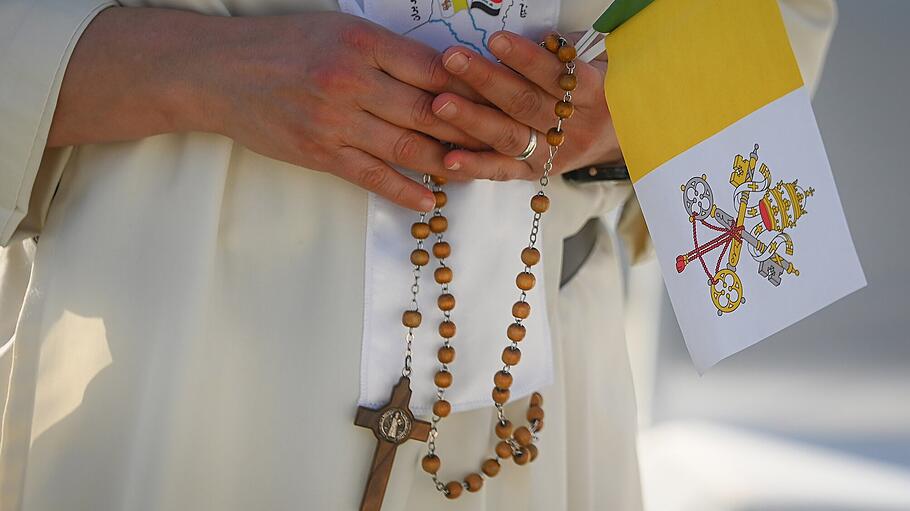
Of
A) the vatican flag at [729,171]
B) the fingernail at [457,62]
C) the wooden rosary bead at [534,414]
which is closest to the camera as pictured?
the vatican flag at [729,171]

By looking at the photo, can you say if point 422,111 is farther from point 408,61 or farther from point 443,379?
point 443,379

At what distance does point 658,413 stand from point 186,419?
6.05 feet

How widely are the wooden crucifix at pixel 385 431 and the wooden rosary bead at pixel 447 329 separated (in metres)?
0.05

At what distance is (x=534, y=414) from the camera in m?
0.95

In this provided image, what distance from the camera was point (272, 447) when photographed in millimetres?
818

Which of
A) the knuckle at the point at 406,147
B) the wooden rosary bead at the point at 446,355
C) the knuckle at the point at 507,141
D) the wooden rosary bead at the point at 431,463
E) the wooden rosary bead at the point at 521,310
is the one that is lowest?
the wooden rosary bead at the point at 431,463

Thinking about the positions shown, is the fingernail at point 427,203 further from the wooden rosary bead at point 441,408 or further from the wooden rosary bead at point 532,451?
the wooden rosary bead at point 532,451

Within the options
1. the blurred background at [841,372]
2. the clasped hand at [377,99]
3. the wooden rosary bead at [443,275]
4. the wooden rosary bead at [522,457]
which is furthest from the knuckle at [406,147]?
the blurred background at [841,372]

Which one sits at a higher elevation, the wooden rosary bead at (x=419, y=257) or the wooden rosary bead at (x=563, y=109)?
the wooden rosary bead at (x=563, y=109)

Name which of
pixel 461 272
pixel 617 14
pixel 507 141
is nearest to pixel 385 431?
pixel 461 272

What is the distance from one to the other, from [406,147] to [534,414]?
32 cm

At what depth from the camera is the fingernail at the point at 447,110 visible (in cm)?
75

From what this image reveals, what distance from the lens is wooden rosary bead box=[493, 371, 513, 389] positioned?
85 centimetres

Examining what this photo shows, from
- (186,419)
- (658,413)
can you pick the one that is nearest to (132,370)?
(186,419)
